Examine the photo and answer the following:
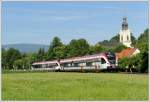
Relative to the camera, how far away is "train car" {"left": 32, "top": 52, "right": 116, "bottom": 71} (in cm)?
2909

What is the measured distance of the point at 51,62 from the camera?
112 feet

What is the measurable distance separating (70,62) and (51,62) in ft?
6.74

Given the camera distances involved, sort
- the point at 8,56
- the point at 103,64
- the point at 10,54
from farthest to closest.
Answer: the point at 103,64 < the point at 10,54 < the point at 8,56

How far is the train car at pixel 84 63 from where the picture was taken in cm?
2909

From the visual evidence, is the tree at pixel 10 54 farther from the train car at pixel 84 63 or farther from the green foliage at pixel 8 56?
the train car at pixel 84 63

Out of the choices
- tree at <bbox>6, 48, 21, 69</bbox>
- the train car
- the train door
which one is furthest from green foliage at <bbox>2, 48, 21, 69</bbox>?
the train door

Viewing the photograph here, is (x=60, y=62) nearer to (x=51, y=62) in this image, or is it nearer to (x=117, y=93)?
(x=51, y=62)

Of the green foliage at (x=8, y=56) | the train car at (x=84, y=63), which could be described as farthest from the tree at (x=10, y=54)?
the train car at (x=84, y=63)

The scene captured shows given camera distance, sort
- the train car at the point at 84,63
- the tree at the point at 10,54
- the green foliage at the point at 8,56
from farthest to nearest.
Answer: the train car at the point at 84,63 < the tree at the point at 10,54 < the green foliage at the point at 8,56

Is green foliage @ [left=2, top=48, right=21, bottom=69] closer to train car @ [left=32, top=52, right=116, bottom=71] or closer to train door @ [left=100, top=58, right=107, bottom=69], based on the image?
train car @ [left=32, top=52, right=116, bottom=71]

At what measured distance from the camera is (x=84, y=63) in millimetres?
29953

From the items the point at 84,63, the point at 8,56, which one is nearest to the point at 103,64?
the point at 84,63

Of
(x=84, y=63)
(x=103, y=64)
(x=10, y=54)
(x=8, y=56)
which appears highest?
(x=84, y=63)

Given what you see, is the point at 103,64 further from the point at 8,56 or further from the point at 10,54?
the point at 8,56
